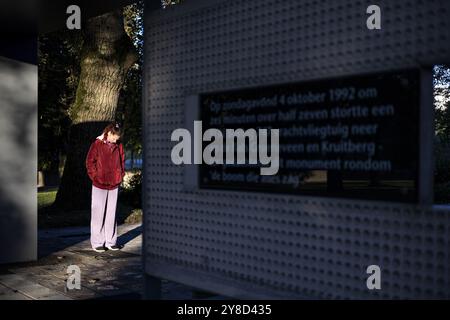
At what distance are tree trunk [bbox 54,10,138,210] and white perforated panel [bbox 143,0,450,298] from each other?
27.9 feet

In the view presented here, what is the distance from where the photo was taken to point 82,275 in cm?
673

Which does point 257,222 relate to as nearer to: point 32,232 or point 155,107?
point 155,107

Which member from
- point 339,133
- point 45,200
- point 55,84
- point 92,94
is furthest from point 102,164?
point 55,84

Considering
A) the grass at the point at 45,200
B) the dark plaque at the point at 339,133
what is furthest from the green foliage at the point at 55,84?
the dark plaque at the point at 339,133

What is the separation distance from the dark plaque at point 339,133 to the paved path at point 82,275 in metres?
2.27

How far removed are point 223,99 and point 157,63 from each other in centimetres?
98

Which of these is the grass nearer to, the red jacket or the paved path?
the paved path

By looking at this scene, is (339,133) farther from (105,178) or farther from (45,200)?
(45,200)

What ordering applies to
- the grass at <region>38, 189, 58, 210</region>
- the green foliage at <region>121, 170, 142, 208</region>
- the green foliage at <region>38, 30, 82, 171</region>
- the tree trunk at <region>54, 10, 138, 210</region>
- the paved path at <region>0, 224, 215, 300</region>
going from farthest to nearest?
the green foliage at <region>38, 30, 82, 171</region>
the grass at <region>38, 189, 58, 210</region>
the green foliage at <region>121, 170, 142, 208</region>
the tree trunk at <region>54, 10, 138, 210</region>
the paved path at <region>0, 224, 215, 300</region>

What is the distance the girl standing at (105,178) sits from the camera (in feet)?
27.7

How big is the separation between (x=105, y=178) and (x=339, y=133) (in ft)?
18.3

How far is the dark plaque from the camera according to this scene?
3141mm

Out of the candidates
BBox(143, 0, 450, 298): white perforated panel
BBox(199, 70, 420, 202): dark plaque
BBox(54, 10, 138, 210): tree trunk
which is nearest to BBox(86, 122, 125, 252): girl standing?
BBox(143, 0, 450, 298): white perforated panel
